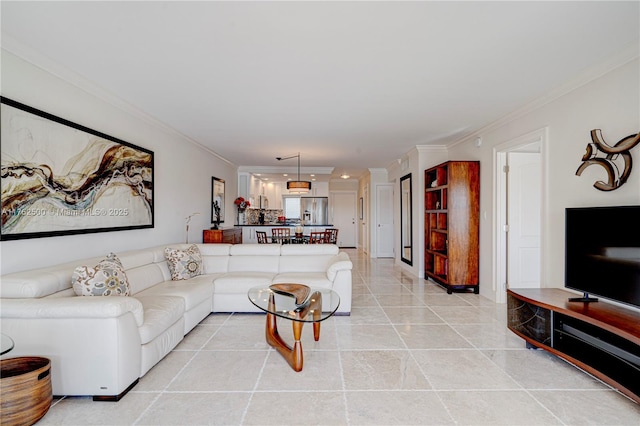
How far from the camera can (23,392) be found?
170 cm

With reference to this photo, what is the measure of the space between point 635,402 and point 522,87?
2.69m

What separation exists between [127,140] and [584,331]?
187 inches

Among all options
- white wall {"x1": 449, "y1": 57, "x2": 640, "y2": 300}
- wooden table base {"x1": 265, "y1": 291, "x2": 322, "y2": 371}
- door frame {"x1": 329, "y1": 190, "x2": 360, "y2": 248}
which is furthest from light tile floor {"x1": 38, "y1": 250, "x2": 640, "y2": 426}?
door frame {"x1": 329, "y1": 190, "x2": 360, "y2": 248}

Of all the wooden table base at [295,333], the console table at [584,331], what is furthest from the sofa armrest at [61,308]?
the console table at [584,331]

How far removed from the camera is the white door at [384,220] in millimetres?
8742

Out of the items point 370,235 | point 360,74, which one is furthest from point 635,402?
point 370,235

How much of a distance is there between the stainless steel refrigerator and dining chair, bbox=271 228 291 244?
3.53 metres

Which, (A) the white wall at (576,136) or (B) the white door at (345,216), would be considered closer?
(A) the white wall at (576,136)

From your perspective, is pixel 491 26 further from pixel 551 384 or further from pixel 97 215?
pixel 97 215

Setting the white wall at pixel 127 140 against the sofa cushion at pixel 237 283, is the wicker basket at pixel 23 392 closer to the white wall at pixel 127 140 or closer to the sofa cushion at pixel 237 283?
the white wall at pixel 127 140

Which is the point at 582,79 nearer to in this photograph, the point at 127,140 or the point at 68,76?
the point at 68,76

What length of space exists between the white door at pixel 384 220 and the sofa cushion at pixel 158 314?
6.52 m

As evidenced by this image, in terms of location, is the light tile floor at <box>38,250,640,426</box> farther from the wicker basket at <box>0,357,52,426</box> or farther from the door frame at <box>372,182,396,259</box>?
the door frame at <box>372,182,396,259</box>

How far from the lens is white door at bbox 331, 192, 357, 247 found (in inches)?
449
